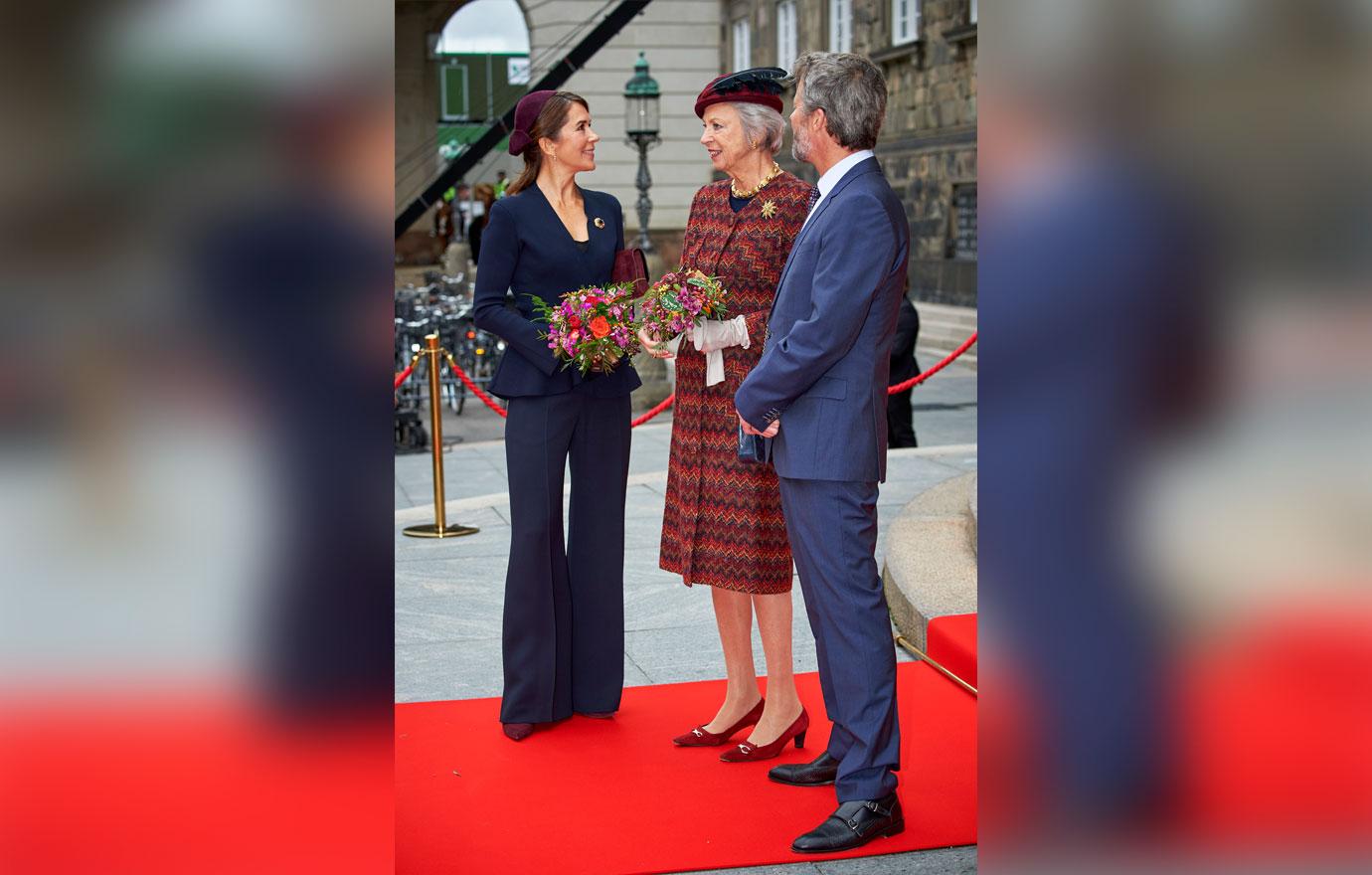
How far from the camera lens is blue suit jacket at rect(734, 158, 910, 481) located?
379 centimetres

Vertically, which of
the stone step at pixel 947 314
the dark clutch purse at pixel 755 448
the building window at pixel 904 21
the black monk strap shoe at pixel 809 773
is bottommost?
the black monk strap shoe at pixel 809 773

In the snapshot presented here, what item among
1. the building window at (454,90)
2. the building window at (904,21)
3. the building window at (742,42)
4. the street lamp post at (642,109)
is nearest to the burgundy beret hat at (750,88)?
the street lamp post at (642,109)

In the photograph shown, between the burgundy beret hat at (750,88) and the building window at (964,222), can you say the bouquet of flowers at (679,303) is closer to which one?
the burgundy beret hat at (750,88)

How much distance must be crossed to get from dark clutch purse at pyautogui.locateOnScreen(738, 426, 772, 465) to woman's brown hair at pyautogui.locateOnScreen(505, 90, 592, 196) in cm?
124

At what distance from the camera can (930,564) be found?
6.38m

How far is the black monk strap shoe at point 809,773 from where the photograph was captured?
4367 mm

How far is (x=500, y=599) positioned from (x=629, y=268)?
242 cm

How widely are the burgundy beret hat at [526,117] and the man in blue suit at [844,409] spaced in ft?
3.66
